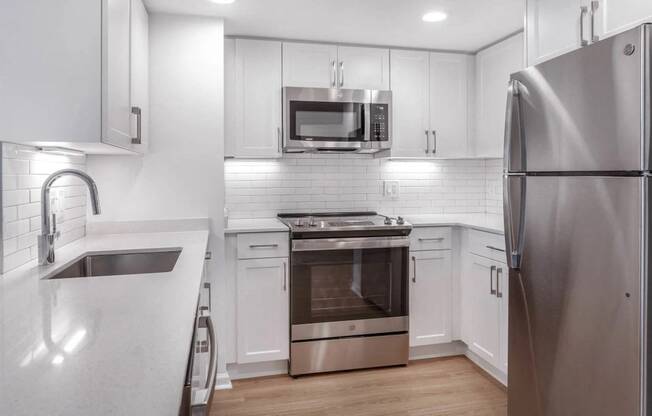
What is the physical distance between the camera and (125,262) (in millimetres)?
2080

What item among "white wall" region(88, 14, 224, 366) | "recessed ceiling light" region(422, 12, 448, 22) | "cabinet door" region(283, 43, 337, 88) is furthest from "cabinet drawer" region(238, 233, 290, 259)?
"recessed ceiling light" region(422, 12, 448, 22)

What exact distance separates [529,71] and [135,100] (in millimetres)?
1812

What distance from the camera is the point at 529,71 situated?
1971 millimetres

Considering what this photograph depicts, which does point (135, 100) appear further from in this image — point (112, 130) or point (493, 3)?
point (493, 3)

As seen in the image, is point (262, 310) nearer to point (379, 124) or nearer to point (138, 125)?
point (138, 125)

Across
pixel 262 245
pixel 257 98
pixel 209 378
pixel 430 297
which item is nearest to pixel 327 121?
pixel 257 98

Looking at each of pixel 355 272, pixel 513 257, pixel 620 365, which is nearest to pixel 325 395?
pixel 355 272

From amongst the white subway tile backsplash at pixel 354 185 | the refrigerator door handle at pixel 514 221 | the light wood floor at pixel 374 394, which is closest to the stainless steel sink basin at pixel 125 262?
the light wood floor at pixel 374 394

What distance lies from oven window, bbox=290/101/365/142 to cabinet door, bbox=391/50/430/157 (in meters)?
0.35

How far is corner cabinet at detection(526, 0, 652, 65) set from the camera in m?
1.82

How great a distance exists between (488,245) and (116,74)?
222cm

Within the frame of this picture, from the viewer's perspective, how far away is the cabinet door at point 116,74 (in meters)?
1.67

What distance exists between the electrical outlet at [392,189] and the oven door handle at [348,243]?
69cm

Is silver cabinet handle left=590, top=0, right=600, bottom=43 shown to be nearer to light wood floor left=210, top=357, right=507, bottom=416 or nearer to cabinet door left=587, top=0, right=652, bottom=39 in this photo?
cabinet door left=587, top=0, right=652, bottom=39
